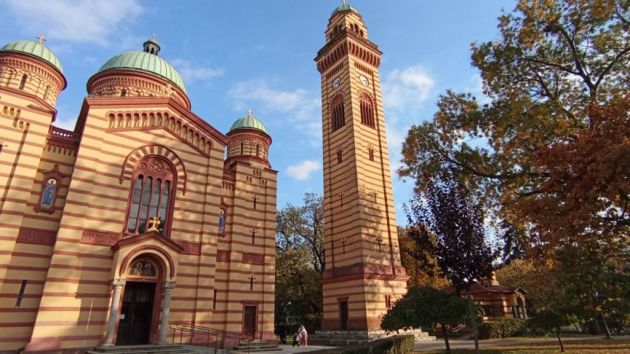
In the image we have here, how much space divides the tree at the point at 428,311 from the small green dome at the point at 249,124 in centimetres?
1826

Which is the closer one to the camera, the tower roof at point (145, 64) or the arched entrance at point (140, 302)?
the arched entrance at point (140, 302)

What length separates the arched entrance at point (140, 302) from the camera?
17.6 meters

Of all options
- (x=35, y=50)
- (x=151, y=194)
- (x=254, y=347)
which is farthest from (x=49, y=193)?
(x=254, y=347)

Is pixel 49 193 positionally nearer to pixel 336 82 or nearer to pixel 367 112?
pixel 367 112

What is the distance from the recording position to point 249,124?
1203 inches

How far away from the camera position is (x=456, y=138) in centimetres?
1788

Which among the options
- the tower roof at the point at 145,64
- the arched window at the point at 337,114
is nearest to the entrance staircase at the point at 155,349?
the tower roof at the point at 145,64

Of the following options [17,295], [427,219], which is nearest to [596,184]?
[427,219]

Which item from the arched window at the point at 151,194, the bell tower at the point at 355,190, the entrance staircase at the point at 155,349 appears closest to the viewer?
the entrance staircase at the point at 155,349

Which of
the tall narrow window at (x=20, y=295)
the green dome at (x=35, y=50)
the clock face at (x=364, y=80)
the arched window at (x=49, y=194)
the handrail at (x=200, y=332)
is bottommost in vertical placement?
the handrail at (x=200, y=332)

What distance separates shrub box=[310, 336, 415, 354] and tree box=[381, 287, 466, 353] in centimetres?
128

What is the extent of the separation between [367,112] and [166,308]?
23144mm

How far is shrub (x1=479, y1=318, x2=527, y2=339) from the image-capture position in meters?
29.0

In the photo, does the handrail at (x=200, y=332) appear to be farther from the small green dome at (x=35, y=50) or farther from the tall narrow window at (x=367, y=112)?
the tall narrow window at (x=367, y=112)
